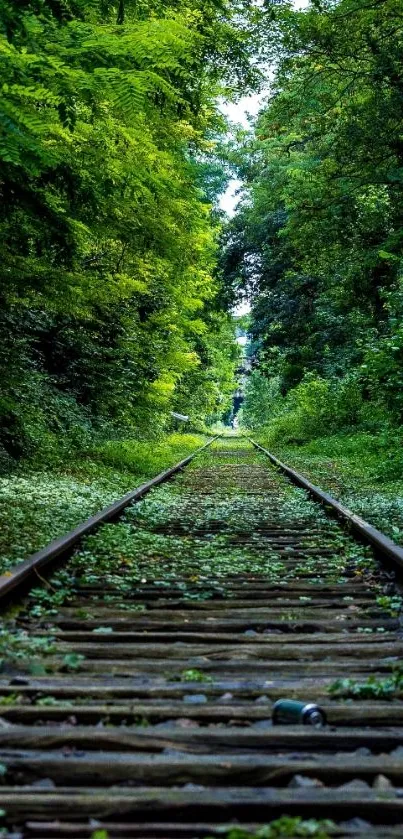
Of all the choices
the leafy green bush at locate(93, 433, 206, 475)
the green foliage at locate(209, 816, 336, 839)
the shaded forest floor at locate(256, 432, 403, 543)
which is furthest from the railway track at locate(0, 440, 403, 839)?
the leafy green bush at locate(93, 433, 206, 475)

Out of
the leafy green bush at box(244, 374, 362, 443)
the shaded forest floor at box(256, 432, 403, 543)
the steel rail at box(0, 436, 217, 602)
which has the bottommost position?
the steel rail at box(0, 436, 217, 602)

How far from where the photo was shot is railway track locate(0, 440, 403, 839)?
6.89 ft

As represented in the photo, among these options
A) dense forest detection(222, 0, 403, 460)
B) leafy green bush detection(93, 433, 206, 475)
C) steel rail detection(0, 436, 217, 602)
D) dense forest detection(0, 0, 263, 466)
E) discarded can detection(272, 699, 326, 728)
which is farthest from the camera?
leafy green bush detection(93, 433, 206, 475)

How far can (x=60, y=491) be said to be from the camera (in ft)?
31.8

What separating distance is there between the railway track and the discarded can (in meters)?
0.04

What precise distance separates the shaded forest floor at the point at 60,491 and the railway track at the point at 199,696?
615mm

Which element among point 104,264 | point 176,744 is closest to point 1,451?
point 104,264

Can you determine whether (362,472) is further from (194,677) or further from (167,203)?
(194,677)

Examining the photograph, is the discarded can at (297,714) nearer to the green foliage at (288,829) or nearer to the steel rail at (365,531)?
the green foliage at (288,829)

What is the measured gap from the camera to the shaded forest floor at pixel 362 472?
8391mm

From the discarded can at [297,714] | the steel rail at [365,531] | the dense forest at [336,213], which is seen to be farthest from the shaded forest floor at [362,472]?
the discarded can at [297,714]

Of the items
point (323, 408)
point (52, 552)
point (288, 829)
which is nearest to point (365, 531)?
point (52, 552)

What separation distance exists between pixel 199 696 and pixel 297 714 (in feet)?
1.55

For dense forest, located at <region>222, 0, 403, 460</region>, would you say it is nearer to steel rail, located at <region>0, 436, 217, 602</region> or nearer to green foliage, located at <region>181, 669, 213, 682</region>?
steel rail, located at <region>0, 436, 217, 602</region>
